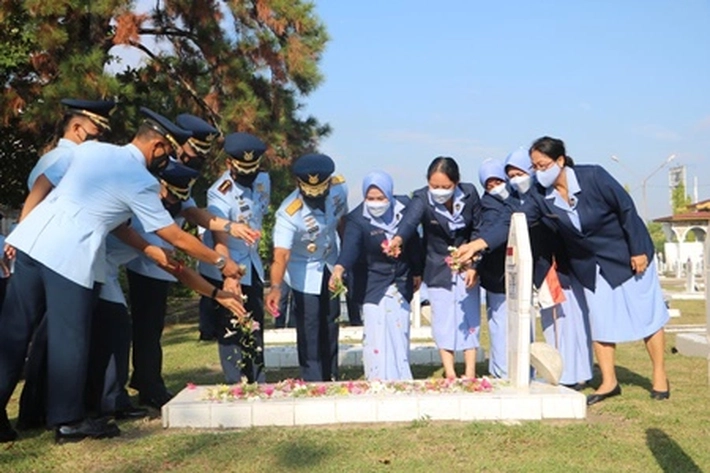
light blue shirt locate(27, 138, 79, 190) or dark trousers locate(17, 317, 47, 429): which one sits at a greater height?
light blue shirt locate(27, 138, 79, 190)

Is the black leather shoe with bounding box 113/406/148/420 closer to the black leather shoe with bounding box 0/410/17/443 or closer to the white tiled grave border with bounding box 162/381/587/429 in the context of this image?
the white tiled grave border with bounding box 162/381/587/429

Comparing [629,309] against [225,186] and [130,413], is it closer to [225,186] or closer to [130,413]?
[225,186]

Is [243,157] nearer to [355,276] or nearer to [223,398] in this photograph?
[355,276]

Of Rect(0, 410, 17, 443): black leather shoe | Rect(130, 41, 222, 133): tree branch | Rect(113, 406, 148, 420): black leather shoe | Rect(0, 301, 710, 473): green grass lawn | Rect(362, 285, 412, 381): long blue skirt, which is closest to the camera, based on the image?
Rect(0, 301, 710, 473): green grass lawn

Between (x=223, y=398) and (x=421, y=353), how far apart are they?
148 inches

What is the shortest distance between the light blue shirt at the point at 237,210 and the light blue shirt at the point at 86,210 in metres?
1.51

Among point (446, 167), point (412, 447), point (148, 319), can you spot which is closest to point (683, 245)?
point (446, 167)

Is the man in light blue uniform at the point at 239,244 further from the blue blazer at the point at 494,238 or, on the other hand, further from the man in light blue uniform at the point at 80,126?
the blue blazer at the point at 494,238

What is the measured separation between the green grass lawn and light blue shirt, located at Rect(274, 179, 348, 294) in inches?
67.3

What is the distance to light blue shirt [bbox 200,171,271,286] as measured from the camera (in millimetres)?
6352

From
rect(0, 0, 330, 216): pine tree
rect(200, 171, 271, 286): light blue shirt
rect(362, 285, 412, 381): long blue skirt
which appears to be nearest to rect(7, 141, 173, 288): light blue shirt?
rect(200, 171, 271, 286): light blue shirt

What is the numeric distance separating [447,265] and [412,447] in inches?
89.4

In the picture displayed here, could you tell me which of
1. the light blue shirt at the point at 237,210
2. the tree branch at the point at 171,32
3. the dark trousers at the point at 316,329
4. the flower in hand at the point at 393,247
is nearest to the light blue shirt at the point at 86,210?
the light blue shirt at the point at 237,210

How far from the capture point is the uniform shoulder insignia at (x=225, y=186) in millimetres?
6379
